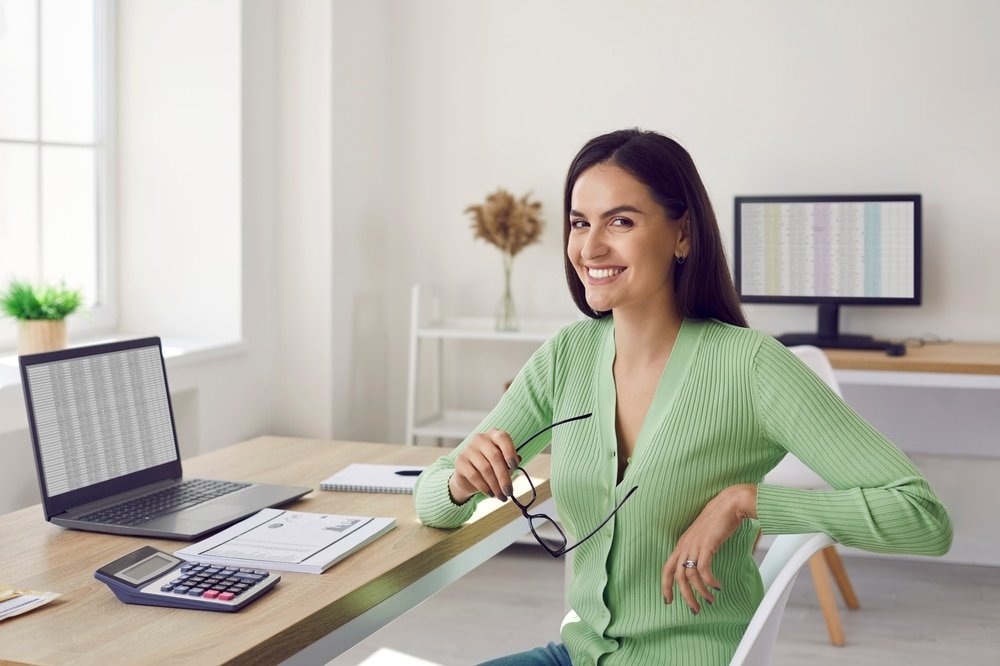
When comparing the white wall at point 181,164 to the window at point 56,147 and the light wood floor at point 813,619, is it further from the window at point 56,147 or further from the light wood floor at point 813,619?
the light wood floor at point 813,619

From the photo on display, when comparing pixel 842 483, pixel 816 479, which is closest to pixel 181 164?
pixel 816 479

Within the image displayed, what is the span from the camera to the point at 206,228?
3.76m

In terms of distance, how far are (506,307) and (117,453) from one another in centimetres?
232

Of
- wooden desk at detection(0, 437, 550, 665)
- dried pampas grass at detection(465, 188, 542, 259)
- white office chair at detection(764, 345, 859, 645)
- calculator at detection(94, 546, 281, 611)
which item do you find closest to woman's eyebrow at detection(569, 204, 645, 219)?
wooden desk at detection(0, 437, 550, 665)

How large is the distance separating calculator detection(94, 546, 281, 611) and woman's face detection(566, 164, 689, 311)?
0.59 metres

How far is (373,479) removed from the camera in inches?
79.8

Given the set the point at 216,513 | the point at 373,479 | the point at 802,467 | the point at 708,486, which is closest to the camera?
the point at 708,486

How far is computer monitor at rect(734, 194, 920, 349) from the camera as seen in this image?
3740 mm

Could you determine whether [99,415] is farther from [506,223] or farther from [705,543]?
[506,223]

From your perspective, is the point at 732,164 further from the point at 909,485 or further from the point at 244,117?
the point at 909,485

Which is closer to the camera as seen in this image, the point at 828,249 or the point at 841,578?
the point at 841,578

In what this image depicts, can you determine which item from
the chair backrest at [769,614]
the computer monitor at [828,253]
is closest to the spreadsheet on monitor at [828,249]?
the computer monitor at [828,253]

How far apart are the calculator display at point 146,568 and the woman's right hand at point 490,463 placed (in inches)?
15.7

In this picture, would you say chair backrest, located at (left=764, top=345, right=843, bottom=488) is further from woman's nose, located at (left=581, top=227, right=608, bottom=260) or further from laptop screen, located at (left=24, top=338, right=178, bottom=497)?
laptop screen, located at (left=24, top=338, right=178, bottom=497)
